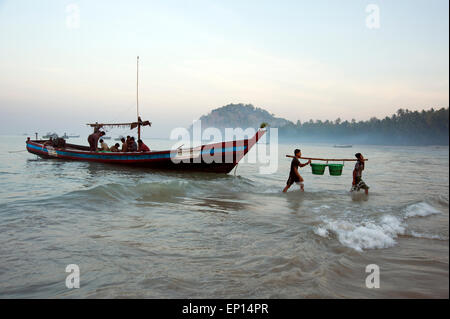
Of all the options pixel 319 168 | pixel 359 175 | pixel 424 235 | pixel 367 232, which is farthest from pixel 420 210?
pixel 367 232

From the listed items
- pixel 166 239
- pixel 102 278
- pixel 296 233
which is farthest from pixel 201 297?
pixel 296 233

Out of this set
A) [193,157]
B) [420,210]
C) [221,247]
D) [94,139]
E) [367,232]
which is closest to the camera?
[221,247]

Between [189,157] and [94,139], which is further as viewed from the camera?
[94,139]

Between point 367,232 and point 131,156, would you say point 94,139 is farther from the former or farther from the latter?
point 367,232

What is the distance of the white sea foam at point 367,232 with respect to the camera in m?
5.30

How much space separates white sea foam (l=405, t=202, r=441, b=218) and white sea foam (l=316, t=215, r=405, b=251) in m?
1.32

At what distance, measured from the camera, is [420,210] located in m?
8.41

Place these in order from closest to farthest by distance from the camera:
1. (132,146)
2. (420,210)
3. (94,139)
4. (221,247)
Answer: (221,247) < (420,210) < (132,146) < (94,139)

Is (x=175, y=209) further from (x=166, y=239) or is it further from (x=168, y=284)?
(x=168, y=284)

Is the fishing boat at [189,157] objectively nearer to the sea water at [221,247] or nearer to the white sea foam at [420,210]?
the sea water at [221,247]

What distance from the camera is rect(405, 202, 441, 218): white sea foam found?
7.92 metres

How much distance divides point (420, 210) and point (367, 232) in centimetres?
386

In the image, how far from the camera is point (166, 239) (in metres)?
5.68

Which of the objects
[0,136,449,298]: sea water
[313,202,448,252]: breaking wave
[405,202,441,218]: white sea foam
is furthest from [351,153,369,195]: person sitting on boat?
[313,202,448,252]: breaking wave
